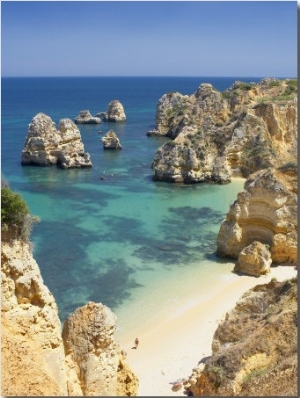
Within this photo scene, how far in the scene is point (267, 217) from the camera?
25406 millimetres

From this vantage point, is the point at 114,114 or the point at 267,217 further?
the point at 114,114

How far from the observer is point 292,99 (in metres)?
51.5

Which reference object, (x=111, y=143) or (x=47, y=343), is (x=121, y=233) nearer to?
(x=47, y=343)

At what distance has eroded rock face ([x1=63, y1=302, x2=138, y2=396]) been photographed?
452 inches

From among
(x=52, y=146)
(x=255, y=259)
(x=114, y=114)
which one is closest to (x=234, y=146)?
(x=52, y=146)

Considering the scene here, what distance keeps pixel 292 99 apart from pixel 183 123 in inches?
667

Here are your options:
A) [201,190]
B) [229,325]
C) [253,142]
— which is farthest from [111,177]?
[229,325]

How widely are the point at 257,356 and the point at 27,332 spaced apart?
236 inches

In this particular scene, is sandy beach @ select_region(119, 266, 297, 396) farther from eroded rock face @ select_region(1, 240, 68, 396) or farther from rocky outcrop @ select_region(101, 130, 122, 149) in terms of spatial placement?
rocky outcrop @ select_region(101, 130, 122, 149)

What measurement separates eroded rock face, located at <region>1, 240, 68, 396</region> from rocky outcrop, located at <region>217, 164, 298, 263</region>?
1572 centimetres

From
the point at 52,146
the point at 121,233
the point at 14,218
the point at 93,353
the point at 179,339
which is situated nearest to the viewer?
the point at 14,218

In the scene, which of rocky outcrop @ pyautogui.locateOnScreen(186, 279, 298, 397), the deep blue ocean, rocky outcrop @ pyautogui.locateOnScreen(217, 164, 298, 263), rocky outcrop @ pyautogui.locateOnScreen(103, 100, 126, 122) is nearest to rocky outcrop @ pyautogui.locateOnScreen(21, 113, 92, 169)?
the deep blue ocean

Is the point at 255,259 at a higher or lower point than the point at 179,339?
higher

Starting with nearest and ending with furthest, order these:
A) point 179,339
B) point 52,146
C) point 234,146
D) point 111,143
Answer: point 179,339 < point 234,146 < point 52,146 < point 111,143
